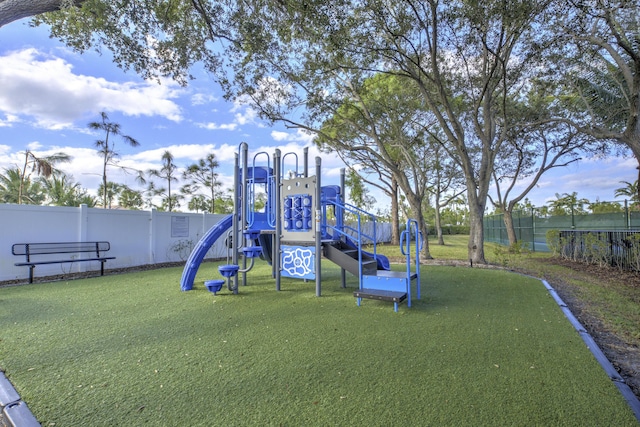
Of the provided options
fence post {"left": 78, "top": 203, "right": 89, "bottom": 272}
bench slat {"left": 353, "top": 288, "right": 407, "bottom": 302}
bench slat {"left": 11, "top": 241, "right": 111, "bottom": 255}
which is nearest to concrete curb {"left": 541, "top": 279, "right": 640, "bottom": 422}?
bench slat {"left": 353, "top": 288, "right": 407, "bottom": 302}

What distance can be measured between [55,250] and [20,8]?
6.63 m

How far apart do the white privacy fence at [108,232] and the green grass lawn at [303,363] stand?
2715 mm

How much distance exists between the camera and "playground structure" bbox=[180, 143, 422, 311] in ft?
17.4

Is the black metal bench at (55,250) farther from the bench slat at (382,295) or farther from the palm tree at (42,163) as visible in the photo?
the palm tree at (42,163)

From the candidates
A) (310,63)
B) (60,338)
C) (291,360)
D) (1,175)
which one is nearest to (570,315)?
(291,360)

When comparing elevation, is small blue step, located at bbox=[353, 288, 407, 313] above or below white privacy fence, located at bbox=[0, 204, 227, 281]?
below

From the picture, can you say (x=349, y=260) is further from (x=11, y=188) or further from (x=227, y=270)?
(x=11, y=188)

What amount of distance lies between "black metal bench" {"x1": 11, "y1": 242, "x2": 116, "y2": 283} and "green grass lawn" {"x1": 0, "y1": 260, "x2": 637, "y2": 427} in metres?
2.27

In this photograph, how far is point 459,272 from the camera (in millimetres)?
8562

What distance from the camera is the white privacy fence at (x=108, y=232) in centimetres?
746

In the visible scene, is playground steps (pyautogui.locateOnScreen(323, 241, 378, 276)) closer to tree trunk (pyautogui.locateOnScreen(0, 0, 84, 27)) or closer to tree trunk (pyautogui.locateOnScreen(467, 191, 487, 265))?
tree trunk (pyautogui.locateOnScreen(0, 0, 84, 27))

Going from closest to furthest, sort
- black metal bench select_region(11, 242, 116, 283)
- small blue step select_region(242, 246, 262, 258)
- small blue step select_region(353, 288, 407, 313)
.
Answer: small blue step select_region(353, 288, 407, 313), small blue step select_region(242, 246, 262, 258), black metal bench select_region(11, 242, 116, 283)

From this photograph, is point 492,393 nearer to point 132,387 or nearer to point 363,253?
point 132,387

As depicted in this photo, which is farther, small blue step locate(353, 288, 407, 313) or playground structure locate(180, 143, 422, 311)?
playground structure locate(180, 143, 422, 311)
